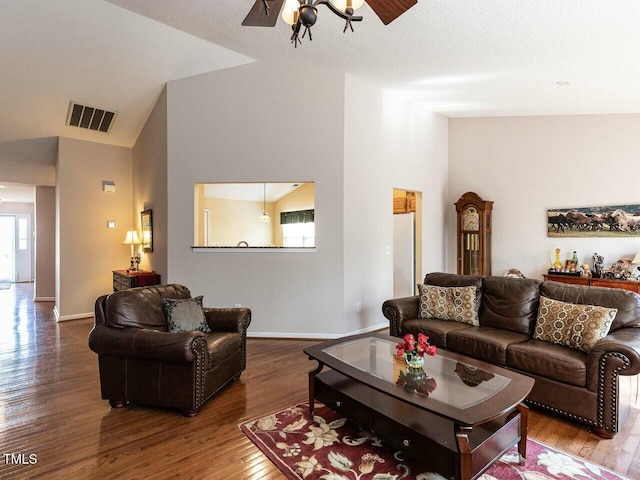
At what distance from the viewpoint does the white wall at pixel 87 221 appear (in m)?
5.91

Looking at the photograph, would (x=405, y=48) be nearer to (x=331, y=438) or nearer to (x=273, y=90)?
(x=273, y=90)

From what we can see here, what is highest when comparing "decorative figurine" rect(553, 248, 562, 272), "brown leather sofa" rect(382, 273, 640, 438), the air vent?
the air vent

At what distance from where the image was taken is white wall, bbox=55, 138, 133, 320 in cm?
591

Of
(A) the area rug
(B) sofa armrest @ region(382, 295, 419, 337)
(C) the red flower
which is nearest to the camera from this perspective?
(A) the area rug

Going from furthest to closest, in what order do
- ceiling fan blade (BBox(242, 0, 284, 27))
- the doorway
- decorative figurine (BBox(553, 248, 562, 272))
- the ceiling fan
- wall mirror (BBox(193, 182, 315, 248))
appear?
wall mirror (BBox(193, 182, 315, 248)) → the doorway → decorative figurine (BBox(553, 248, 562, 272)) → ceiling fan blade (BBox(242, 0, 284, 27)) → the ceiling fan

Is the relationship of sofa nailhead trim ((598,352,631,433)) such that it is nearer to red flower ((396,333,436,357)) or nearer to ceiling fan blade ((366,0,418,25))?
red flower ((396,333,436,357))

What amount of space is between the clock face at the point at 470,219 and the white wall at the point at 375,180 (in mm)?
592

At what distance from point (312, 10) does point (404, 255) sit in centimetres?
474

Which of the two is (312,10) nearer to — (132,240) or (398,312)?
(398,312)

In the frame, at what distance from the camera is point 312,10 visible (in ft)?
6.26

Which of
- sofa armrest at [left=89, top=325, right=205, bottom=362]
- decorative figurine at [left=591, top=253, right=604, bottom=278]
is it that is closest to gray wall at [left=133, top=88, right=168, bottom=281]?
sofa armrest at [left=89, top=325, right=205, bottom=362]

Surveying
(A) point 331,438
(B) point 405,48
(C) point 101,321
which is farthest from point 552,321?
(C) point 101,321

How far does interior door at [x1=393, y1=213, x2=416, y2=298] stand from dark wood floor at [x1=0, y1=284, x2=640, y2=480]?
2.90 meters

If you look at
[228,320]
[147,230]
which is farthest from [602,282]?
[147,230]
